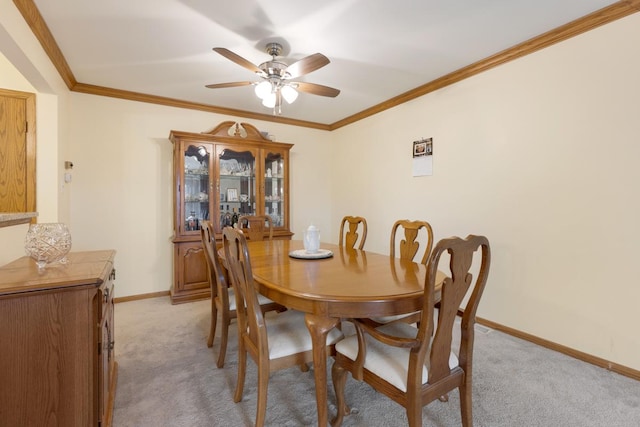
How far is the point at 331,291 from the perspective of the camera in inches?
53.0

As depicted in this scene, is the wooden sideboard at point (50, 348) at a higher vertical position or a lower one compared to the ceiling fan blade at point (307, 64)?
lower

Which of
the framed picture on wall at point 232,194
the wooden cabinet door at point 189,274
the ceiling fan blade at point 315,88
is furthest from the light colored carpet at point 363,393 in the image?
the ceiling fan blade at point 315,88

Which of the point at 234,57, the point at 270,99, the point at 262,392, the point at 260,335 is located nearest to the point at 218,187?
the point at 270,99

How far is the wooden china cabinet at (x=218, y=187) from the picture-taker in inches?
134

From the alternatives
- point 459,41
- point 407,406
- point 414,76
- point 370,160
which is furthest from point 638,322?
point 370,160

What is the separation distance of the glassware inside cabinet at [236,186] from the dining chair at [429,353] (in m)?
2.71

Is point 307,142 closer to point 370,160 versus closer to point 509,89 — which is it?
point 370,160

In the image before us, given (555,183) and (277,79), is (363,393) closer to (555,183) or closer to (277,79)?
(555,183)

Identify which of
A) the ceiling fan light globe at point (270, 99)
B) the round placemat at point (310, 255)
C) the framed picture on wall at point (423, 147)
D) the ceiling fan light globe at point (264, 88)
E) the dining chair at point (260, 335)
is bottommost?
the dining chair at point (260, 335)

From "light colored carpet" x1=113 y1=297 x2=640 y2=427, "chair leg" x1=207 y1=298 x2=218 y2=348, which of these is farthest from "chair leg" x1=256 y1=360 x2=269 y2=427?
"chair leg" x1=207 y1=298 x2=218 y2=348

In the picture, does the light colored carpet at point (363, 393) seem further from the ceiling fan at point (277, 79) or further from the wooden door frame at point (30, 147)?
the ceiling fan at point (277, 79)

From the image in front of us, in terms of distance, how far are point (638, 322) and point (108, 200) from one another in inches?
185

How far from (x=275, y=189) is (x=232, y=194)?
59 cm

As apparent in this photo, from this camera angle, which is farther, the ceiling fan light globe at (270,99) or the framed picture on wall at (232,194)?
the framed picture on wall at (232,194)
